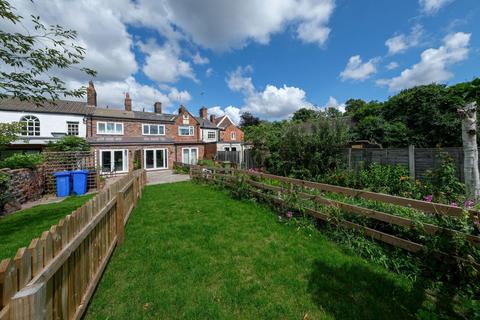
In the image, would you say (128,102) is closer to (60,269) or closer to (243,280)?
(60,269)

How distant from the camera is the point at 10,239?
439 cm

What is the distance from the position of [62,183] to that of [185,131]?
53.1 ft

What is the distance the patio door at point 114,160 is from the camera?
17641mm

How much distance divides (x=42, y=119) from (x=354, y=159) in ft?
80.4

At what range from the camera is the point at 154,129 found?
22234mm

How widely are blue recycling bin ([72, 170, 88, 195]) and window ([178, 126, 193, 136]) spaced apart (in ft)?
49.5

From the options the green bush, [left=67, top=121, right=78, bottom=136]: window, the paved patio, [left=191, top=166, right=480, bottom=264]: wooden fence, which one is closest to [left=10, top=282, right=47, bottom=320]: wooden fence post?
[left=191, top=166, right=480, bottom=264]: wooden fence

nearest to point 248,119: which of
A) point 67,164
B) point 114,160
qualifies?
point 114,160

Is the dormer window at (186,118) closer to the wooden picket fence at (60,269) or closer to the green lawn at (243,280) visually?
the green lawn at (243,280)

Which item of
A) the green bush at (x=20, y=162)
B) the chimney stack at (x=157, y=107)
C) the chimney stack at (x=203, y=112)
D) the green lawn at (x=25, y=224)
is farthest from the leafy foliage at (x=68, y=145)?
the chimney stack at (x=203, y=112)

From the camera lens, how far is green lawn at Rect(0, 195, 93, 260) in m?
4.06

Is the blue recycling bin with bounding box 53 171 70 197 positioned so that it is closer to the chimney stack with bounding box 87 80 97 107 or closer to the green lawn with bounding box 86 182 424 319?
the green lawn with bounding box 86 182 424 319

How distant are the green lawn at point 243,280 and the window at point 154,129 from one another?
19.0 meters

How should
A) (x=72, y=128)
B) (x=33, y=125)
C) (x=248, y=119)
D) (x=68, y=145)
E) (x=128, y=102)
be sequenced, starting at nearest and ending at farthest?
1. (x=68, y=145)
2. (x=33, y=125)
3. (x=72, y=128)
4. (x=128, y=102)
5. (x=248, y=119)
